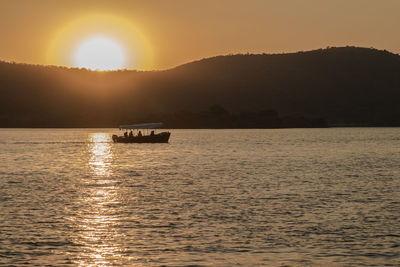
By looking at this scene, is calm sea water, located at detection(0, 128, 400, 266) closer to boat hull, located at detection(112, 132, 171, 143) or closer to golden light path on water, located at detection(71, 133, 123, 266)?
golden light path on water, located at detection(71, 133, 123, 266)

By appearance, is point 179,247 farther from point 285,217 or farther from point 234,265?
point 285,217

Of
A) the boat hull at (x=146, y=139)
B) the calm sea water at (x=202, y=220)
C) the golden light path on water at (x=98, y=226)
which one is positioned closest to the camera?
the golden light path on water at (x=98, y=226)

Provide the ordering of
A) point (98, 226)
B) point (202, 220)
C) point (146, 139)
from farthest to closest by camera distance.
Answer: point (146, 139), point (202, 220), point (98, 226)

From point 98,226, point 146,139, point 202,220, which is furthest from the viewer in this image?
point 146,139

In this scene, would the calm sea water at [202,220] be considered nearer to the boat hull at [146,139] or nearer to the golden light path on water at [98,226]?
the golden light path on water at [98,226]

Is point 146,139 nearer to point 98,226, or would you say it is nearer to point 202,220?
point 202,220

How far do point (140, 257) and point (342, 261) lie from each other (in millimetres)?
7086

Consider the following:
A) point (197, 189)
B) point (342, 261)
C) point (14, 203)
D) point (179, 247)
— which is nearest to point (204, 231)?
point (179, 247)

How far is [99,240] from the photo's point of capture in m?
27.7

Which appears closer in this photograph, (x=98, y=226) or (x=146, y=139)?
(x=98, y=226)

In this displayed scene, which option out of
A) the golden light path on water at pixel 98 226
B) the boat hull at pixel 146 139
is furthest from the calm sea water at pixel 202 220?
the boat hull at pixel 146 139

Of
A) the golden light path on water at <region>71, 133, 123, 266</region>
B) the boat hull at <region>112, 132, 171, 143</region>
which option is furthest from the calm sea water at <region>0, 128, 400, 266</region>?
the boat hull at <region>112, 132, 171, 143</region>

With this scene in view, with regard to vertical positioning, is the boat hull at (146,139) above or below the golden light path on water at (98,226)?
above

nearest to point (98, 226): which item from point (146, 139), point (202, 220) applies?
point (202, 220)
